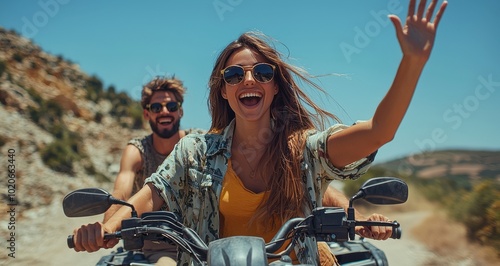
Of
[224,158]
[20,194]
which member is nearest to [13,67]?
[20,194]

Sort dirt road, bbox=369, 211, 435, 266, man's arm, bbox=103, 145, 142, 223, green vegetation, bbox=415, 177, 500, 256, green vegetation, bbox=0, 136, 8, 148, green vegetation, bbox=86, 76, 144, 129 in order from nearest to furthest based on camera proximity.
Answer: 1. man's arm, bbox=103, 145, 142, 223
2. dirt road, bbox=369, 211, 435, 266
3. green vegetation, bbox=415, 177, 500, 256
4. green vegetation, bbox=0, 136, 8, 148
5. green vegetation, bbox=86, 76, 144, 129

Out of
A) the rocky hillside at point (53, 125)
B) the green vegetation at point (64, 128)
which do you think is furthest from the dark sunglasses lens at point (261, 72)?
the green vegetation at point (64, 128)

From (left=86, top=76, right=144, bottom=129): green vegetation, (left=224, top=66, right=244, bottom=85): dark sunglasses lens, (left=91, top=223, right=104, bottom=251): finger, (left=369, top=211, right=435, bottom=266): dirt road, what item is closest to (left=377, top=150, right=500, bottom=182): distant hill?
(left=86, top=76, right=144, bottom=129): green vegetation

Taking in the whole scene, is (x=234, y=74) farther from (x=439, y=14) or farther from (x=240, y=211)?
(x=439, y=14)

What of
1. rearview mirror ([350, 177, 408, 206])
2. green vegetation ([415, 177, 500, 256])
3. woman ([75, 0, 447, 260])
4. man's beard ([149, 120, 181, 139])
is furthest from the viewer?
green vegetation ([415, 177, 500, 256])

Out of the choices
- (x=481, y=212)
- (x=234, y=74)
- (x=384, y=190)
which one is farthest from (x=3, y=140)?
(x=384, y=190)

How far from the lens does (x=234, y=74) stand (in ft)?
9.20

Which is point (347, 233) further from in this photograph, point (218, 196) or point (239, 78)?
point (239, 78)

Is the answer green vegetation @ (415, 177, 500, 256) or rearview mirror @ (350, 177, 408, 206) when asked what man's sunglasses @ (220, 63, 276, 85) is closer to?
rearview mirror @ (350, 177, 408, 206)

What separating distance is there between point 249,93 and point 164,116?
280 cm

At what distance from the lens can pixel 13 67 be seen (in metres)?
32.5

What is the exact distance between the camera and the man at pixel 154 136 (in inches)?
205

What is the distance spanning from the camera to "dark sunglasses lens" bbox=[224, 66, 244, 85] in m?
2.79

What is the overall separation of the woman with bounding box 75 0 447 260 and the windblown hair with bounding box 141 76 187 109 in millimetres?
2467
